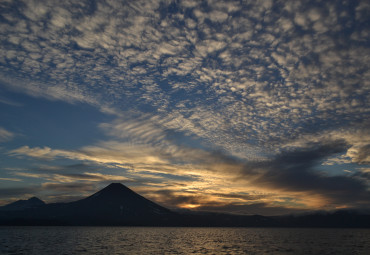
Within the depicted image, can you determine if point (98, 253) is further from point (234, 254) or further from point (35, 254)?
point (234, 254)

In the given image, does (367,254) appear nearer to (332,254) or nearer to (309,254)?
(332,254)

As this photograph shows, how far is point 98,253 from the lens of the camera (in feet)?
272

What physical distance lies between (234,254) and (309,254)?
2579cm

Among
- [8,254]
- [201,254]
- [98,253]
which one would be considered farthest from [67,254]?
[201,254]

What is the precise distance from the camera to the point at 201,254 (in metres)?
84.6

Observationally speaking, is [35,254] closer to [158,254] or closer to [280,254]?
[158,254]

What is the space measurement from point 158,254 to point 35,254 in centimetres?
3521

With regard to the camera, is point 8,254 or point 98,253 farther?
point 98,253

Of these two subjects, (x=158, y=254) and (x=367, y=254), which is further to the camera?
(x=367, y=254)

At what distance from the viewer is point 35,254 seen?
258ft

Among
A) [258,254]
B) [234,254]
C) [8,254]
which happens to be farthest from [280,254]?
[8,254]

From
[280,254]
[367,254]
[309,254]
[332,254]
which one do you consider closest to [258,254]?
[280,254]

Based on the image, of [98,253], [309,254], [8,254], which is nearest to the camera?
[8,254]

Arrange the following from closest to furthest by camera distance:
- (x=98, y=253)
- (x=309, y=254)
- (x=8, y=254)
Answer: (x=8, y=254), (x=98, y=253), (x=309, y=254)
